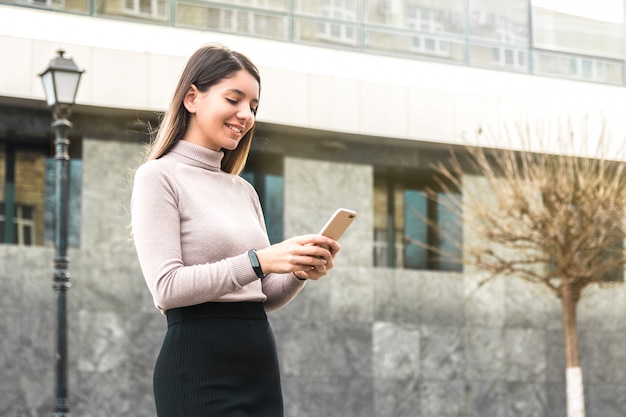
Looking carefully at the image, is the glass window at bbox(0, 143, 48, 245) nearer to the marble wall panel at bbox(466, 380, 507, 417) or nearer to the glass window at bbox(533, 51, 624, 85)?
the marble wall panel at bbox(466, 380, 507, 417)

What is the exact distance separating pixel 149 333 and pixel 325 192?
3.35 metres

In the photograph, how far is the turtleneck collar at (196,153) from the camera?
10.2 ft

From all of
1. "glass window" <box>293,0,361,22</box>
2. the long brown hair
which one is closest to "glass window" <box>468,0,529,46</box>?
"glass window" <box>293,0,361,22</box>

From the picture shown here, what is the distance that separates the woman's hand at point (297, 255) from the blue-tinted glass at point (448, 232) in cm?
1455

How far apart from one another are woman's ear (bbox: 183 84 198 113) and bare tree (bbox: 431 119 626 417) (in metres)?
11.7

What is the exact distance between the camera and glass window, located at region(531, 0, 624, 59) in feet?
58.1

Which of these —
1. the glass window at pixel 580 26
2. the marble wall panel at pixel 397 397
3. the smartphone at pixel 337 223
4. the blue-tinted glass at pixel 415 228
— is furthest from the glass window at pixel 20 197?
the smartphone at pixel 337 223

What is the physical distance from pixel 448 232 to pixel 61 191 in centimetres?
793

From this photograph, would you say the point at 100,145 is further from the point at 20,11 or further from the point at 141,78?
the point at 20,11

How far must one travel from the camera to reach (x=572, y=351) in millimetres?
15117

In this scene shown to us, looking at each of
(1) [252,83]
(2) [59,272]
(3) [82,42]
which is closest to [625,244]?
(3) [82,42]

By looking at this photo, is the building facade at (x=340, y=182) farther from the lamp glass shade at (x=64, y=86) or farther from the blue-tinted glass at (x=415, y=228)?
the lamp glass shade at (x=64, y=86)

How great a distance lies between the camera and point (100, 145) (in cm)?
1502

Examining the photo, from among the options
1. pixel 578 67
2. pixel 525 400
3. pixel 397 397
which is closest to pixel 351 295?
pixel 397 397
